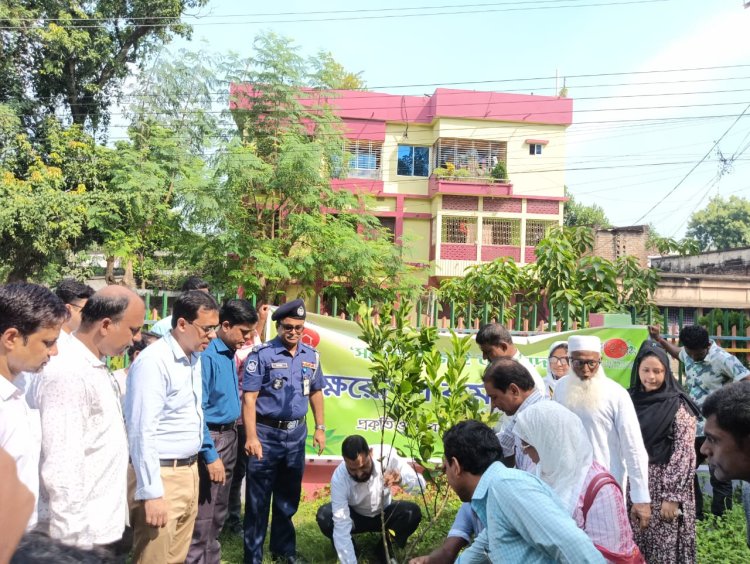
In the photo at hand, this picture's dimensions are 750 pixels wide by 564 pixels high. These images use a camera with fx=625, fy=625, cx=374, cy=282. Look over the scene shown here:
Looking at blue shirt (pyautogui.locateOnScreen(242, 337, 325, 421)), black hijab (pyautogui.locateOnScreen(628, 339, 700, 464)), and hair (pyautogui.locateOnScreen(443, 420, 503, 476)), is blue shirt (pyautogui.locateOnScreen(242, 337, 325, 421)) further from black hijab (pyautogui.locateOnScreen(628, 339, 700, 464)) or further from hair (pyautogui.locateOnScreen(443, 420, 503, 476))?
black hijab (pyautogui.locateOnScreen(628, 339, 700, 464))

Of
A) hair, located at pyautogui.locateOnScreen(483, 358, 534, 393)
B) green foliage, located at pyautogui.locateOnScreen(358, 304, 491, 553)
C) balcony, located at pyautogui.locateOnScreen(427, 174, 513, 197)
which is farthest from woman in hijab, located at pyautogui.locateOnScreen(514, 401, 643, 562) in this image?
balcony, located at pyautogui.locateOnScreen(427, 174, 513, 197)

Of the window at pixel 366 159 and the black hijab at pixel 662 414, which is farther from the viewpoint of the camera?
the window at pixel 366 159

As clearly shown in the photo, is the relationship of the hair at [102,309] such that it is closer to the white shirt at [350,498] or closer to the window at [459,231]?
the white shirt at [350,498]

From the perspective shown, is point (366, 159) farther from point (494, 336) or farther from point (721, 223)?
point (721, 223)

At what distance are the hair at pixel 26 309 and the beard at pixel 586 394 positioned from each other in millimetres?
2863

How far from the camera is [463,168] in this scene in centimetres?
2581

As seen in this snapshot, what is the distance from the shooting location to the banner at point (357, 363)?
5.94 metres

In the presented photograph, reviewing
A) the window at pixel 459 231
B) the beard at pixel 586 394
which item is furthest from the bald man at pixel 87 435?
the window at pixel 459 231

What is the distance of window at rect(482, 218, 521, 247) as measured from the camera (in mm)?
25766

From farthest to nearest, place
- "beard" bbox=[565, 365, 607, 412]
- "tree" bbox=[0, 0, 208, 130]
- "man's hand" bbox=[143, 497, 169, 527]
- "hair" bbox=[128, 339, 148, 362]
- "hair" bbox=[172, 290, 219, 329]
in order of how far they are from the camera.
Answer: "tree" bbox=[0, 0, 208, 130] → "hair" bbox=[128, 339, 148, 362] → "beard" bbox=[565, 365, 607, 412] → "hair" bbox=[172, 290, 219, 329] → "man's hand" bbox=[143, 497, 169, 527]

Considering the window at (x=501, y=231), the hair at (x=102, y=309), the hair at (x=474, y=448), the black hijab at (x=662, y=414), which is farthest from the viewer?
the window at (x=501, y=231)

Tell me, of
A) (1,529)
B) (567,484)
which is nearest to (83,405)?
(1,529)

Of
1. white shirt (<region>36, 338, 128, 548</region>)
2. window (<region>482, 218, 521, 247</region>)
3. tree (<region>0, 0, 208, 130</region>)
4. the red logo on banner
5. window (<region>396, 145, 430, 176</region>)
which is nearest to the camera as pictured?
white shirt (<region>36, 338, 128, 548</region>)

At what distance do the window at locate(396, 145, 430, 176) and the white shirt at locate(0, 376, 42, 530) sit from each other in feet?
81.8
